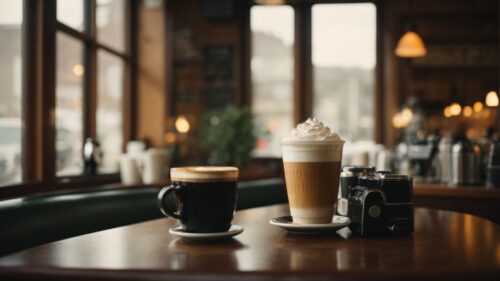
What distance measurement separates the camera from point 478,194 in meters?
2.85

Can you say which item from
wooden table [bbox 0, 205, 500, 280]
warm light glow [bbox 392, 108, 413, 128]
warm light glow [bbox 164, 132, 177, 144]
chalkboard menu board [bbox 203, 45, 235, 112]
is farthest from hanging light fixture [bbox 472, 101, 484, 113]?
wooden table [bbox 0, 205, 500, 280]

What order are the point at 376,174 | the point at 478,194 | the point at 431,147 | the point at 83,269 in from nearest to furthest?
the point at 83,269, the point at 376,174, the point at 478,194, the point at 431,147

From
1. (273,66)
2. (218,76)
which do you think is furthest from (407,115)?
(218,76)

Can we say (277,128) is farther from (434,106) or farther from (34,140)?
(34,140)

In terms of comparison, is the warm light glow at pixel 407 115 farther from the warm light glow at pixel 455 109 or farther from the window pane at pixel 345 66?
the warm light glow at pixel 455 109

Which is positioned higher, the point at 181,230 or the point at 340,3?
the point at 340,3

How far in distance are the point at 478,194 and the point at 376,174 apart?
1741mm

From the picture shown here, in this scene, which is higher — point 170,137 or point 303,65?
point 303,65

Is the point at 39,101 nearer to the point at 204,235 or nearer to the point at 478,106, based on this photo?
the point at 204,235

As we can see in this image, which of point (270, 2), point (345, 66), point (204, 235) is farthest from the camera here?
point (345, 66)

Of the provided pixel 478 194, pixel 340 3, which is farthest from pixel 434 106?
pixel 478 194

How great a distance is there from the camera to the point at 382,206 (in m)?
1.26

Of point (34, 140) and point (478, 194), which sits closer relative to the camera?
point (478, 194)

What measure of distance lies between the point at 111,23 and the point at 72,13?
1017 mm
